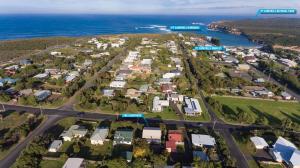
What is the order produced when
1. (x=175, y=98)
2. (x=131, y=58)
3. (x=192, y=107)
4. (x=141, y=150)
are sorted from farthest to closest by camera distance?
(x=131, y=58)
(x=175, y=98)
(x=192, y=107)
(x=141, y=150)

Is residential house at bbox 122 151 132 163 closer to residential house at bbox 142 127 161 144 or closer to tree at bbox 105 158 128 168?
tree at bbox 105 158 128 168

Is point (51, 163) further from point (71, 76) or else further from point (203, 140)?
point (71, 76)

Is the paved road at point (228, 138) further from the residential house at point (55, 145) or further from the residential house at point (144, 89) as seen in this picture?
the residential house at point (55, 145)

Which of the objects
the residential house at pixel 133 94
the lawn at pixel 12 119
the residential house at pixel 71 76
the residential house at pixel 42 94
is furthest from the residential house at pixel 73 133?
the residential house at pixel 71 76

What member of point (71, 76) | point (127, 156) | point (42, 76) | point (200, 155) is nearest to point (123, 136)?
point (127, 156)

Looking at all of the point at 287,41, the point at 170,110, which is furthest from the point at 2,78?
the point at 287,41

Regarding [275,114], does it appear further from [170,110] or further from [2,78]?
[2,78]

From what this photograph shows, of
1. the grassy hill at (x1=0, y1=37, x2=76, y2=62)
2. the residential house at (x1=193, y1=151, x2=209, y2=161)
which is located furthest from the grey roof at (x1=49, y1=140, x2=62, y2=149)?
the grassy hill at (x1=0, y1=37, x2=76, y2=62)
